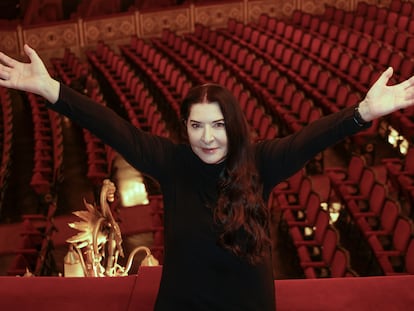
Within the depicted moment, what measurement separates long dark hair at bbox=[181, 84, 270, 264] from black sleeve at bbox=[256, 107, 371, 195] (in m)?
0.03

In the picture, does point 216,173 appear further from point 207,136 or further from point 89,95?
point 89,95

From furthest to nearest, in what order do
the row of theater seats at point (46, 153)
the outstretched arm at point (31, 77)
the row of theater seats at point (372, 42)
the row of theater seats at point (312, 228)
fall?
the row of theater seats at point (372, 42), the row of theater seats at point (46, 153), the row of theater seats at point (312, 228), the outstretched arm at point (31, 77)

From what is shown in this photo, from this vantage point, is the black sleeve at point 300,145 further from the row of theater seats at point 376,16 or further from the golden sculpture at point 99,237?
the row of theater seats at point 376,16

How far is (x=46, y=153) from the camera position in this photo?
555cm

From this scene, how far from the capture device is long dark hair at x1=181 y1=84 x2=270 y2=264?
1038 millimetres

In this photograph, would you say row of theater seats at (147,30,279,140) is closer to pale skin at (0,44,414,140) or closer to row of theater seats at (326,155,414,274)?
row of theater seats at (326,155,414,274)

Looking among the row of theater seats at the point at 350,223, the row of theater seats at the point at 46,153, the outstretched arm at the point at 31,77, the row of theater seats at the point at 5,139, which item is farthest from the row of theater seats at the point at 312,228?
the outstretched arm at the point at 31,77

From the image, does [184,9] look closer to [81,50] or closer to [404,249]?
[81,50]

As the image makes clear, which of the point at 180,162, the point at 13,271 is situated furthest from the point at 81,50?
the point at 180,162

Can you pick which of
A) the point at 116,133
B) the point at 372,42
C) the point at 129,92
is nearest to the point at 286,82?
the point at 372,42

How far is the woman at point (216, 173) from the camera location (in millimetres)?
1024

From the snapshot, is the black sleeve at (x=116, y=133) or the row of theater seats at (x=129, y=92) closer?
the black sleeve at (x=116, y=133)

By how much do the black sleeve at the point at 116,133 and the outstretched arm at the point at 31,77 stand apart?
0.02 m

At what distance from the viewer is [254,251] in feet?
3.42
